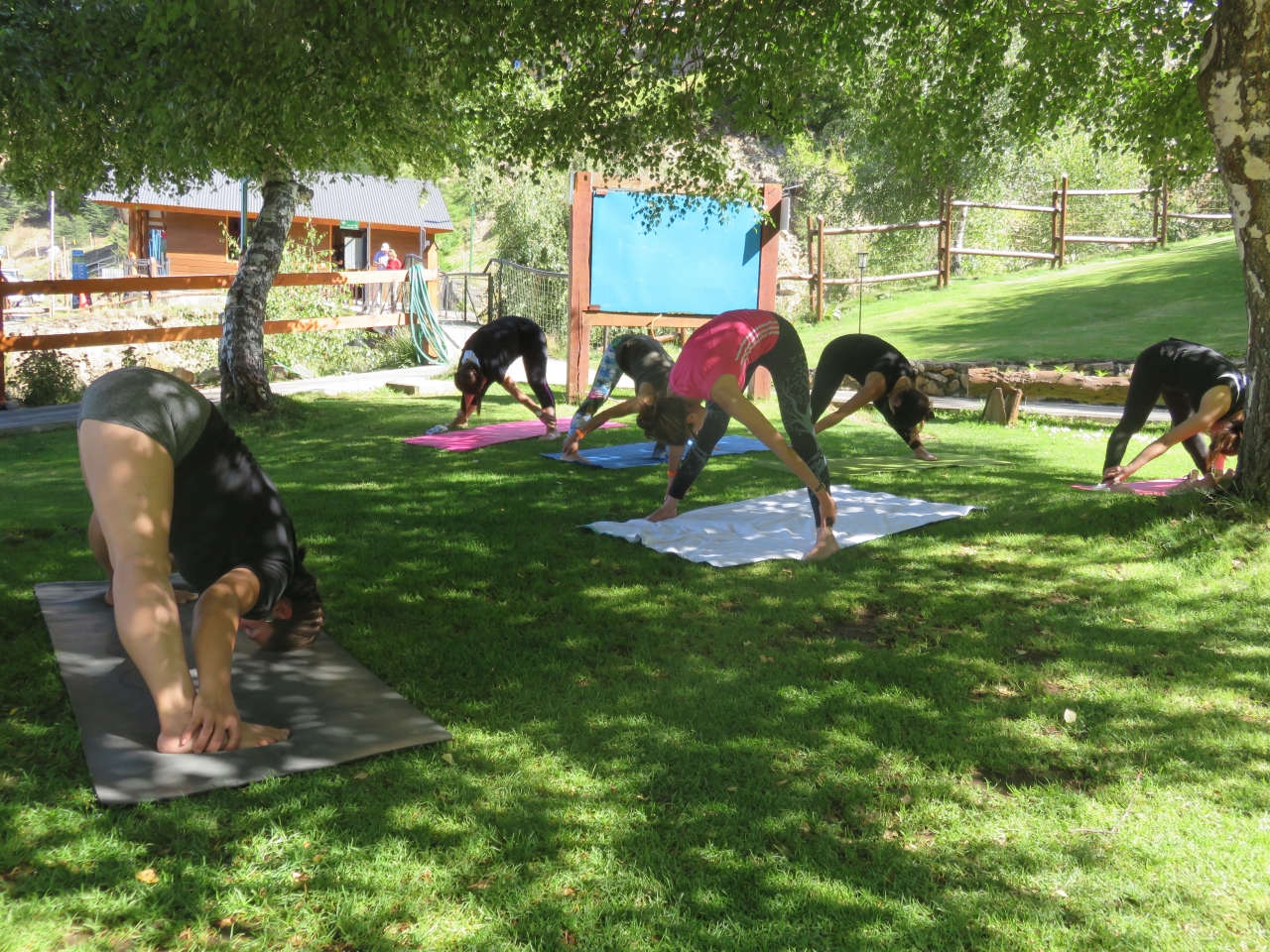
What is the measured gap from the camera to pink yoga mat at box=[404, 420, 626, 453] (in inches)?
347

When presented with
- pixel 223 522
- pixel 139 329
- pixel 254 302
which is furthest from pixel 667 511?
pixel 139 329

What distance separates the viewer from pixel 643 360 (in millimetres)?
7633

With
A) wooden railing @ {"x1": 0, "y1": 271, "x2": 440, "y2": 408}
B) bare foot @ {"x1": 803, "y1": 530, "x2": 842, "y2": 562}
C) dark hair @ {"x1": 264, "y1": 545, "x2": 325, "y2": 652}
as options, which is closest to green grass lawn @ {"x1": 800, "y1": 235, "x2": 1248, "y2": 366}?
wooden railing @ {"x1": 0, "y1": 271, "x2": 440, "y2": 408}

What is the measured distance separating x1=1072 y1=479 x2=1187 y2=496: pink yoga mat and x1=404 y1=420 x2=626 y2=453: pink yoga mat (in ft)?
16.2

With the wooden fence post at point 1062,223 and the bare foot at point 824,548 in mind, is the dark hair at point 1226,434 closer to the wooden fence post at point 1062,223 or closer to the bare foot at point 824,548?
the bare foot at point 824,548

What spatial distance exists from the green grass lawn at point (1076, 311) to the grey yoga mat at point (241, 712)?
486 inches

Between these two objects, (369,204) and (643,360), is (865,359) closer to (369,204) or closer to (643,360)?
(643,360)

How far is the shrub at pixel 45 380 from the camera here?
431 inches

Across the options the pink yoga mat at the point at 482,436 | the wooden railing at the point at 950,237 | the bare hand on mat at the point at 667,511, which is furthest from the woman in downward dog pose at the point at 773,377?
the wooden railing at the point at 950,237

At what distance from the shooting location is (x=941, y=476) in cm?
766

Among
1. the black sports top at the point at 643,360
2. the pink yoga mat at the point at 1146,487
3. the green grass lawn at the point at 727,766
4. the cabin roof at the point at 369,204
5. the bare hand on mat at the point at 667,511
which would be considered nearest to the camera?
the green grass lawn at the point at 727,766

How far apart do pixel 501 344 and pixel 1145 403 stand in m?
5.47

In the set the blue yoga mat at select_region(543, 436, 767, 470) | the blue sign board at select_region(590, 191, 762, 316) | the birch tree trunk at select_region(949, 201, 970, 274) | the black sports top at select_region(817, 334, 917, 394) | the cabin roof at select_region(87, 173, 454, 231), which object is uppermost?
the cabin roof at select_region(87, 173, 454, 231)

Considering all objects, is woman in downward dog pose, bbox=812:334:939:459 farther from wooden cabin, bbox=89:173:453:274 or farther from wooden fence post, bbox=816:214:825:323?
wooden cabin, bbox=89:173:453:274
